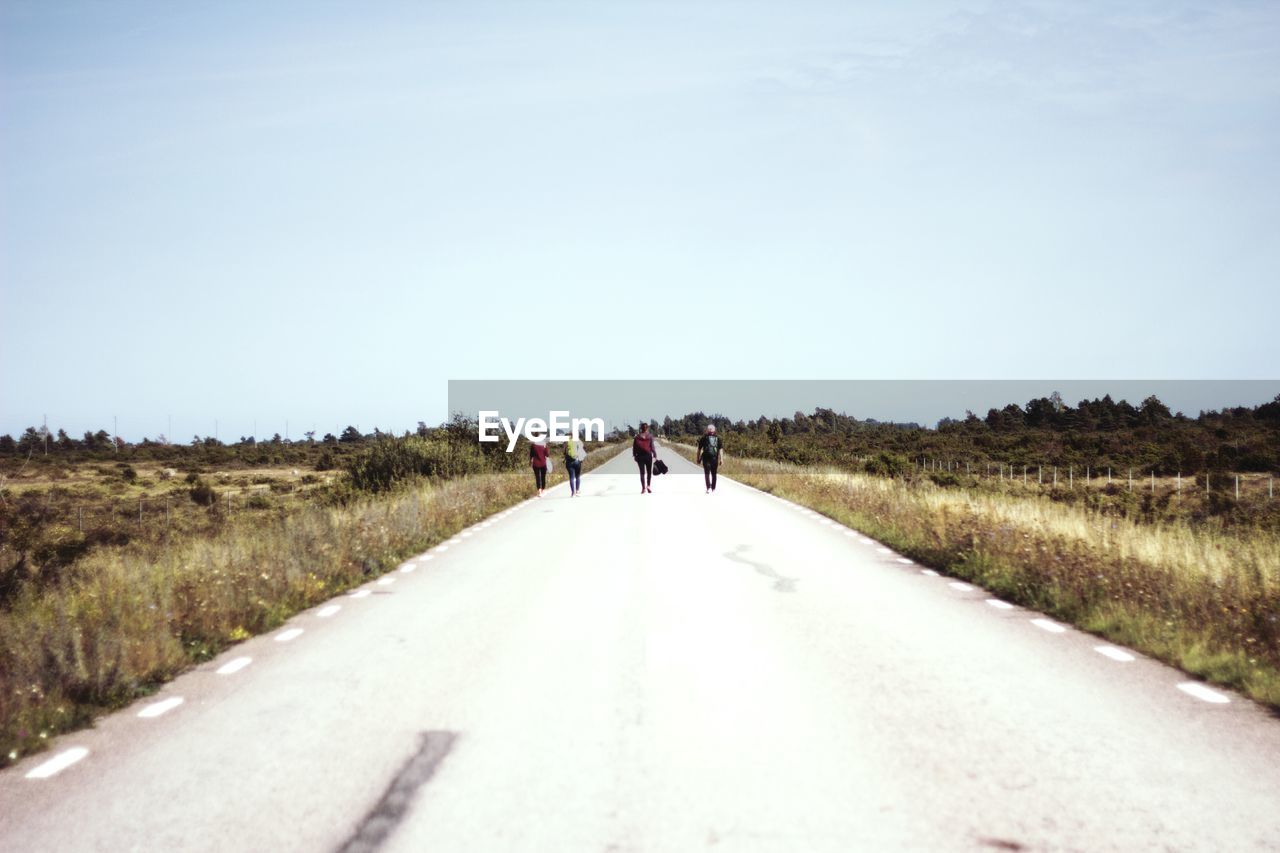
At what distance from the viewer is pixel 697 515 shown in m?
22.5

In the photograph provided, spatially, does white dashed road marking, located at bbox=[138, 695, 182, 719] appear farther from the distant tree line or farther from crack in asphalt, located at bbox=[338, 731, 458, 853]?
the distant tree line

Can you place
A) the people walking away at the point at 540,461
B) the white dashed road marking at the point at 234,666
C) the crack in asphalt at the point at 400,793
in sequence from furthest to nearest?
the people walking away at the point at 540,461, the white dashed road marking at the point at 234,666, the crack in asphalt at the point at 400,793

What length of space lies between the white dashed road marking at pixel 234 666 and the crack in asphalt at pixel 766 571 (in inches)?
223

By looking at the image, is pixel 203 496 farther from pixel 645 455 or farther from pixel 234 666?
pixel 234 666

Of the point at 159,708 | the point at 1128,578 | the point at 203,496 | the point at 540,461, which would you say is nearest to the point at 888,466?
the point at 540,461

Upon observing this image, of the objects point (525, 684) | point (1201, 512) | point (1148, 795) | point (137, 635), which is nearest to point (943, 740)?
point (1148, 795)

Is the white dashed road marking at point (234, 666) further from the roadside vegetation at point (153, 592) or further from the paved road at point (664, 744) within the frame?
the roadside vegetation at point (153, 592)

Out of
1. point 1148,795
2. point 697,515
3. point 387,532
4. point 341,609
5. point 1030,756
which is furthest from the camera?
point 697,515

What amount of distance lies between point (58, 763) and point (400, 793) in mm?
2019

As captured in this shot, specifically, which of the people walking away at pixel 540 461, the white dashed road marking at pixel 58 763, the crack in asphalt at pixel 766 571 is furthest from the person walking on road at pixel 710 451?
the white dashed road marking at pixel 58 763

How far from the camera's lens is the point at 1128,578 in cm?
1038

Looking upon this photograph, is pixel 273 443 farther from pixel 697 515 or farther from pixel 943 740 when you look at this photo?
pixel 943 740

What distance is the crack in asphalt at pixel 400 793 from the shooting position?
4062mm

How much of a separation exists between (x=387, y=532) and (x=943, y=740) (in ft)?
36.4
